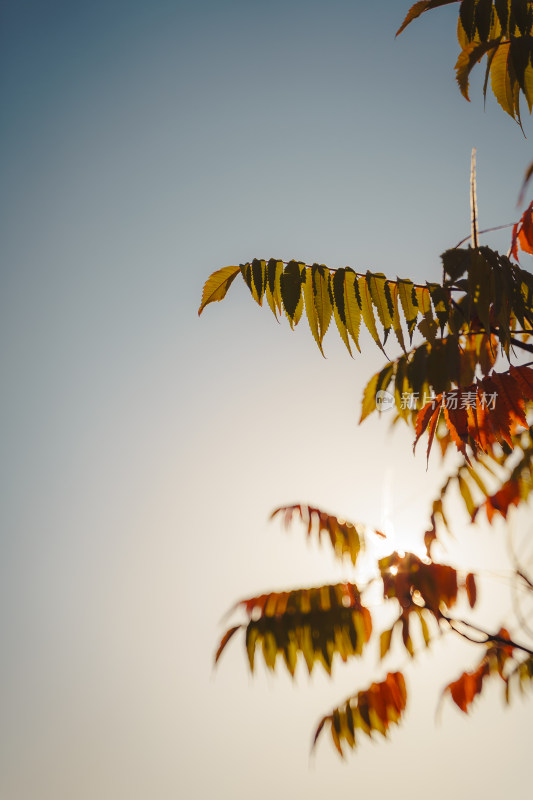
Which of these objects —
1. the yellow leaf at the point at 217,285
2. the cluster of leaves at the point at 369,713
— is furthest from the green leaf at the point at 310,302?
the cluster of leaves at the point at 369,713

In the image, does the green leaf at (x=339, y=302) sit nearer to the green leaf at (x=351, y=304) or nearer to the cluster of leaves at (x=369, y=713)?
the green leaf at (x=351, y=304)

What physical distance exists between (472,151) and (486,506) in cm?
214

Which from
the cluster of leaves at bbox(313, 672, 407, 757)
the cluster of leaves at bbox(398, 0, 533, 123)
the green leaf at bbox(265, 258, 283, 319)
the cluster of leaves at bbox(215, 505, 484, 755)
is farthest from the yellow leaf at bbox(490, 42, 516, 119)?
the cluster of leaves at bbox(313, 672, 407, 757)

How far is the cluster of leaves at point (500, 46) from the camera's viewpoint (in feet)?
5.42

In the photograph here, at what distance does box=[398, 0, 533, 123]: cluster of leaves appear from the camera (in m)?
1.65

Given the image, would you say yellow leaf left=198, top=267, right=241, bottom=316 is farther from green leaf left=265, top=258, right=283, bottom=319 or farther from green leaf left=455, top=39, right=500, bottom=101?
green leaf left=455, top=39, right=500, bottom=101

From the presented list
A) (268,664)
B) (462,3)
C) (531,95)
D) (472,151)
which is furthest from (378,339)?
(268,664)

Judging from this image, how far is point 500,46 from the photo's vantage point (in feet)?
5.77

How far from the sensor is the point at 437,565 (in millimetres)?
2723

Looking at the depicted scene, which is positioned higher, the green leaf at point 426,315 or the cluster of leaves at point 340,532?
the green leaf at point 426,315

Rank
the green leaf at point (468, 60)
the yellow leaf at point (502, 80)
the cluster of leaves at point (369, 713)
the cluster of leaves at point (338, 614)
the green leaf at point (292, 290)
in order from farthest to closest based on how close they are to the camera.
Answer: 1. the cluster of leaves at point (369, 713)
2. the cluster of leaves at point (338, 614)
3. the green leaf at point (292, 290)
4. the yellow leaf at point (502, 80)
5. the green leaf at point (468, 60)

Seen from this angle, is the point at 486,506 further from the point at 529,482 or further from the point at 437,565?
the point at 437,565

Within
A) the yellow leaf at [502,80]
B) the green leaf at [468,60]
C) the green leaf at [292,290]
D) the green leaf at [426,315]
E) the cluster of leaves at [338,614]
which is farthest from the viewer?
the cluster of leaves at [338,614]

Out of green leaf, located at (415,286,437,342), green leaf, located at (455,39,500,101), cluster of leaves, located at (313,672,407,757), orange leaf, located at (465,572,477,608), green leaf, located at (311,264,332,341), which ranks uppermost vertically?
green leaf, located at (455,39,500,101)
